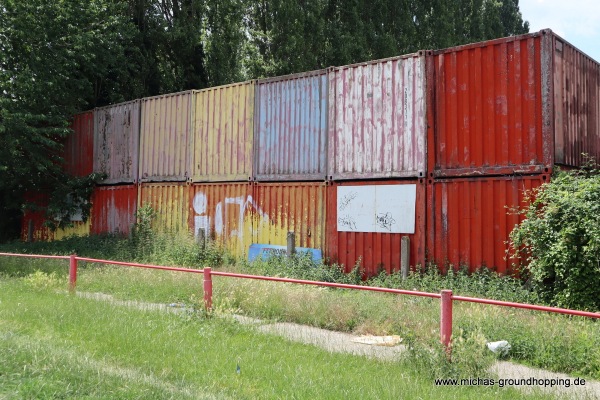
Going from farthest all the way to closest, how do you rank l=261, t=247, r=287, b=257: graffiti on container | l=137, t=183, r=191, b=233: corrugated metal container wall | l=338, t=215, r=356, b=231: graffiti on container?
1. l=137, t=183, r=191, b=233: corrugated metal container wall
2. l=261, t=247, r=287, b=257: graffiti on container
3. l=338, t=215, r=356, b=231: graffiti on container

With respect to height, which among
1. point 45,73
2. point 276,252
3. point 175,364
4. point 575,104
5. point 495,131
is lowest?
point 175,364

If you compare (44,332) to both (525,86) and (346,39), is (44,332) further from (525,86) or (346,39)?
(346,39)

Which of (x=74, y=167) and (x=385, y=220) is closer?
(x=385, y=220)

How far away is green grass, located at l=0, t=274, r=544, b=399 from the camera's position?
4.67 meters

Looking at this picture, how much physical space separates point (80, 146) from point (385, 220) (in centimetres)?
1278

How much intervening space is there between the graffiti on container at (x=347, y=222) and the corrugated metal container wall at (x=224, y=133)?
3.17 meters

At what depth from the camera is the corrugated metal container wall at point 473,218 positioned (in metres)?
10.2

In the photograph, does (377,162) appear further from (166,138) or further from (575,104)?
(166,138)

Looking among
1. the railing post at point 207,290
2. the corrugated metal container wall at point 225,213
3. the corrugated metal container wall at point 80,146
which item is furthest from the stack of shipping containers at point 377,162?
the corrugated metal container wall at point 80,146

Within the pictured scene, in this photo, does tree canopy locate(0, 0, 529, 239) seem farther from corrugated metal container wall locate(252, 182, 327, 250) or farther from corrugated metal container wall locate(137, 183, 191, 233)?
corrugated metal container wall locate(252, 182, 327, 250)

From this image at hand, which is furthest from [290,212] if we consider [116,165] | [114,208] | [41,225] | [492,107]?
[41,225]

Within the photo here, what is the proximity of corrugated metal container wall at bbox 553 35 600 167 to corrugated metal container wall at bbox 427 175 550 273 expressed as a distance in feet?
3.58

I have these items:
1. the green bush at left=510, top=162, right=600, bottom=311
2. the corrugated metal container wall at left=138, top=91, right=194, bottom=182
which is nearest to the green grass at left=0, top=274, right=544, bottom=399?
the green bush at left=510, top=162, right=600, bottom=311

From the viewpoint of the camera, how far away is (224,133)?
15195mm
